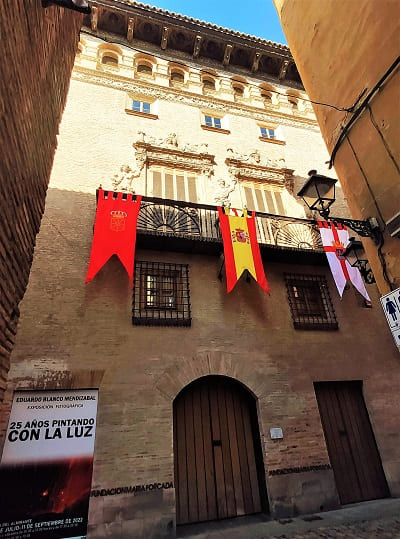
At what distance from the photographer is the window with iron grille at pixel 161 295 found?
262 inches

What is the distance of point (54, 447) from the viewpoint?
523 centimetres

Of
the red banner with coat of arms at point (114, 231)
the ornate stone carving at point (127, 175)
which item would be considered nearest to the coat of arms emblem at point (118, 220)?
the red banner with coat of arms at point (114, 231)

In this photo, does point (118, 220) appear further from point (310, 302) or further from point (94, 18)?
point (94, 18)

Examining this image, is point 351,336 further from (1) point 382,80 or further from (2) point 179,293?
(1) point 382,80

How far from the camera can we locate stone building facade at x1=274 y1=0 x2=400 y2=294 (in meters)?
4.06

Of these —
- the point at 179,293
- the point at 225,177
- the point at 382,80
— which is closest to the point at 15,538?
the point at 179,293

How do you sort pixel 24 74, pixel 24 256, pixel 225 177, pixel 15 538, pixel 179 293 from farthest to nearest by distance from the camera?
pixel 225 177
pixel 179 293
pixel 15 538
pixel 24 256
pixel 24 74

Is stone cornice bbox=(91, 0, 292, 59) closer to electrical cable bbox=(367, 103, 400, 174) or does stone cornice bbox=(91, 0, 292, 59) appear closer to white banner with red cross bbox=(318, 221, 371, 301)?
white banner with red cross bbox=(318, 221, 371, 301)

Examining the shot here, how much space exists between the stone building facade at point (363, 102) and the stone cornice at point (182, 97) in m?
6.19

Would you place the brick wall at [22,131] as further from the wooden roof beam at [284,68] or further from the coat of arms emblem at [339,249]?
the wooden roof beam at [284,68]

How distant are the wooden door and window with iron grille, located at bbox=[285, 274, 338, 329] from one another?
1455 millimetres

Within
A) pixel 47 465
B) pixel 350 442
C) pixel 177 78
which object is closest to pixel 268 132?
pixel 177 78

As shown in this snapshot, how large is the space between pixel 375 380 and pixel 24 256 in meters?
7.93

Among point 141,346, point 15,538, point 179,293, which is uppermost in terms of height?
point 179,293
